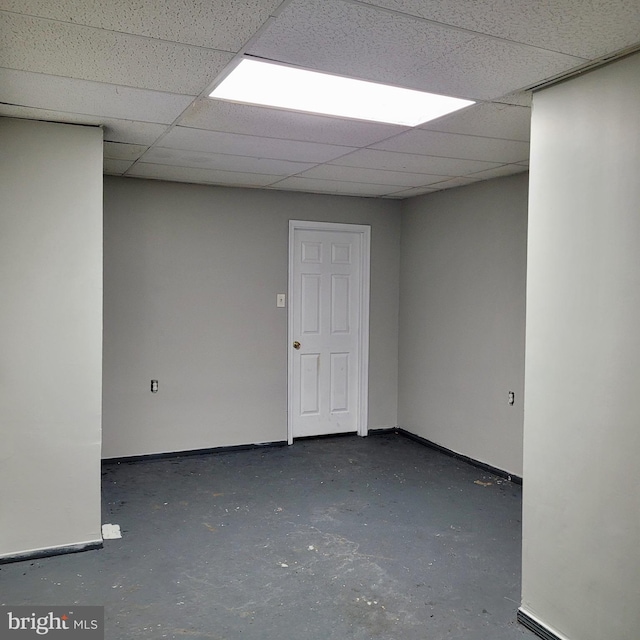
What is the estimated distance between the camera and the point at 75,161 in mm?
3256

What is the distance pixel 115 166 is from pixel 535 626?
378 cm

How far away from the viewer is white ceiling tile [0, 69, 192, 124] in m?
2.54

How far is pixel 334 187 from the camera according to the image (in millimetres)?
5188

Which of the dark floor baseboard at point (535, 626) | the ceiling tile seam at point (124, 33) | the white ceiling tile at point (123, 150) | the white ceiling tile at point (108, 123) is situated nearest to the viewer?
the ceiling tile seam at point (124, 33)

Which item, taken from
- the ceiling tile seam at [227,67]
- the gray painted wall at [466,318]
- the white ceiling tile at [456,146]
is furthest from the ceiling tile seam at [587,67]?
the gray painted wall at [466,318]

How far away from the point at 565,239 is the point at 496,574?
5.76ft

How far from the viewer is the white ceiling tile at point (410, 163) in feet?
12.7

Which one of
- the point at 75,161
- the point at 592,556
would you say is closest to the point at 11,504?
the point at 75,161

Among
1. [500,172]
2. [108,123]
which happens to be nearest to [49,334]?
[108,123]

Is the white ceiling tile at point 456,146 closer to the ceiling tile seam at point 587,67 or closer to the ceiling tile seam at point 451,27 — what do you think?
the ceiling tile seam at point 587,67

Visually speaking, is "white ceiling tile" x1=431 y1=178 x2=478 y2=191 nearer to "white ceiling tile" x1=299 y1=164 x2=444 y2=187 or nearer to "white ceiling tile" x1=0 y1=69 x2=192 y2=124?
"white ceiling tile" x1=299 y1=164 x2=444 y2=187

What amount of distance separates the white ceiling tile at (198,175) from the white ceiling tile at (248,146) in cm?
71

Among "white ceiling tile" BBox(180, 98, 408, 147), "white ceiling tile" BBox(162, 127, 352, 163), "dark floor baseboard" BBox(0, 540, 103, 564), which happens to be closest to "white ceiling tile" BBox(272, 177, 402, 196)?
"white ceiling tile" BBox(162, 127, 352, 163)

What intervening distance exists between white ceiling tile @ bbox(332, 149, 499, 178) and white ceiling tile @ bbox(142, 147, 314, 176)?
38 cm
